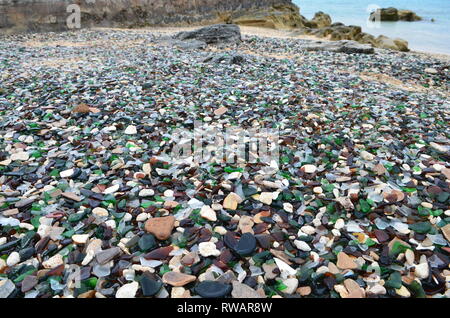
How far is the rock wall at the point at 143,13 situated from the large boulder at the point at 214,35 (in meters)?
8.75

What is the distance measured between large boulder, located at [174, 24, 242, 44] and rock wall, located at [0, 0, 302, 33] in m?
8.75

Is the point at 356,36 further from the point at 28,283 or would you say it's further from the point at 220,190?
the point at 28,283

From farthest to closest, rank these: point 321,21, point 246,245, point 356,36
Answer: point 321,21
point 356,36
point 246,245

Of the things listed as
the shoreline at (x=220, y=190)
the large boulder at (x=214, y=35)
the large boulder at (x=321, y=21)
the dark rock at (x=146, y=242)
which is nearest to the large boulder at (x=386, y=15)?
the large boulder at (x=321, y=21)

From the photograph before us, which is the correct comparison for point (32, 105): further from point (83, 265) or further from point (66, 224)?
point (83, 265)

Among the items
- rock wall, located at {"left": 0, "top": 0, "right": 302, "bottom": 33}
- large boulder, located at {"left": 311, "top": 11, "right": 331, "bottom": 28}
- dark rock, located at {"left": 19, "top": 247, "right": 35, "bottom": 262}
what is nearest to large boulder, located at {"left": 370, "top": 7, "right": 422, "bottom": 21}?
large boulder, located at {"left": 311, "top": 11, "right": 331, "bottom": 28}

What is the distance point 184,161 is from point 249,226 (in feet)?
5.06

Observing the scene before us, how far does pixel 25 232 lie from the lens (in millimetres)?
2982

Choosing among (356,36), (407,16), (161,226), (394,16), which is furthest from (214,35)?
(407,16)

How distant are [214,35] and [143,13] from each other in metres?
11.8

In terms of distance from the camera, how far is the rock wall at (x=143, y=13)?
16812mm

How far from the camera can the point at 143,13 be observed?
76.0 ft

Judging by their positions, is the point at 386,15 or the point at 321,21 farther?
the point at 386,15

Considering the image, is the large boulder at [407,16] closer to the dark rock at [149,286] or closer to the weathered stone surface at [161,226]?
the weathered stone surface at [161,226]
